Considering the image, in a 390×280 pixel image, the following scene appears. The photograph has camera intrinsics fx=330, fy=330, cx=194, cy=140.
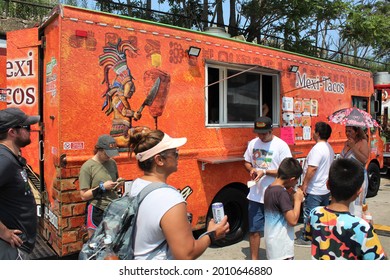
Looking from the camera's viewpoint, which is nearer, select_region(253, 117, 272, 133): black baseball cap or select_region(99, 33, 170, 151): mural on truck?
select_region(99, 33, 170, 151): mural on truck

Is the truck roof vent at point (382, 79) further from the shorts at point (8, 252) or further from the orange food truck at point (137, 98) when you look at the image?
the shorts at point (8, 252)

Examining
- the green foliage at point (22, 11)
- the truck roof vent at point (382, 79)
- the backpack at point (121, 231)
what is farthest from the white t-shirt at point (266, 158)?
the green foliage at point (22, 11)

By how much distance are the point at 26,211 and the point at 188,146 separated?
2190mm

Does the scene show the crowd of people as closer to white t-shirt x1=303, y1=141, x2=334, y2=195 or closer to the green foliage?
white t-shirt x1=303, y1=141, x2=334, y2=195

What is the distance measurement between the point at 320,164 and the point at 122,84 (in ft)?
9.10

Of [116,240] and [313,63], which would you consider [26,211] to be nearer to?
[116,240]

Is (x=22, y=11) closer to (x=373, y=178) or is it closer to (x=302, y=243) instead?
(x=302, y=243)

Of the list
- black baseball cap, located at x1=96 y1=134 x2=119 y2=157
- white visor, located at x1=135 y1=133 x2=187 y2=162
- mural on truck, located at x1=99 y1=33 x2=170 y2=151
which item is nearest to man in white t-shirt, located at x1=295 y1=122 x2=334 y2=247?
mural on truck, located at x1=99 y1=33 x2=170 y2=151

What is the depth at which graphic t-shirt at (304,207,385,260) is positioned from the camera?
6.20ft

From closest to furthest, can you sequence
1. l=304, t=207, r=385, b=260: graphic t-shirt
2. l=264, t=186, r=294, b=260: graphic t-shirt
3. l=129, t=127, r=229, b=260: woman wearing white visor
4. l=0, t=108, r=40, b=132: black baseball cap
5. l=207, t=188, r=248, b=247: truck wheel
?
1. l=129, t=127, r=229, b=260: woman wearing white visor
2. l=304, t=207, r=385, b=260: graphic t-shirt
3. l=0, t=108, r=40, b=132: black baseball cap
4. l=264, t=186, r=294, b=260: graphic t-shirt
5. l=207, t=188, r=248, b=247: truck wheel

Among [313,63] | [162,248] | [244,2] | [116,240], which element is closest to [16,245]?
[116,240]

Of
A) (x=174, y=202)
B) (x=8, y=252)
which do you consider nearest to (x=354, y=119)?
(x=174, y=202)

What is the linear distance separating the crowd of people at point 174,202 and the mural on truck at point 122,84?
1.14ft

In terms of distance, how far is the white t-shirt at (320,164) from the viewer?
4387mm
